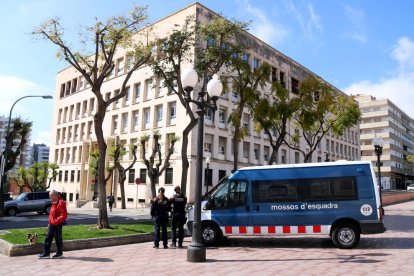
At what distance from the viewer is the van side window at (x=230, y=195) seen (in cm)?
1127

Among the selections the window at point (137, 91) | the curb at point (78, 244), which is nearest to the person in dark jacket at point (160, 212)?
the curb at point (78, 244)

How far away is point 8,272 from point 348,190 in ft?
29.2

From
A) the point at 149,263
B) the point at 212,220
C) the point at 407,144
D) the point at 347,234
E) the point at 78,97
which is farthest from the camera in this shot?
the point at 407,144

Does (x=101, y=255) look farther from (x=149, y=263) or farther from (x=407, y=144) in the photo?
(x=407, y=144)

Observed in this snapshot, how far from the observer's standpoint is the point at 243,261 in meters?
8.79

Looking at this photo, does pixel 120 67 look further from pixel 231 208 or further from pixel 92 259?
pixel 92 259

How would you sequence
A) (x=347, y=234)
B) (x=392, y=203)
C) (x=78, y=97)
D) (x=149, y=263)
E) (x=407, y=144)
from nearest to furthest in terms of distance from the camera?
(x=149, y=263)
(x=347, y=234)
(x=392, y=203)
(x=78, y=97)
(x=407, y=144)

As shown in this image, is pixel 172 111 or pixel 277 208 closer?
pixel 277 208

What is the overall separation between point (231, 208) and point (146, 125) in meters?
29.5

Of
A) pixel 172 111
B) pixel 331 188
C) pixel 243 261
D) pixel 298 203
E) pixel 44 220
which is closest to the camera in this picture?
pixel 243 261

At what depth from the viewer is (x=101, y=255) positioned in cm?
988

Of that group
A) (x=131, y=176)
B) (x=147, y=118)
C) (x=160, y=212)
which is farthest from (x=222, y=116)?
(x=160, y=212)

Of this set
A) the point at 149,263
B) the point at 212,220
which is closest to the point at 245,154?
the point at 212,220

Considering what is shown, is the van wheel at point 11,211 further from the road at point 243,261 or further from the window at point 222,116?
the window at point 222,116
